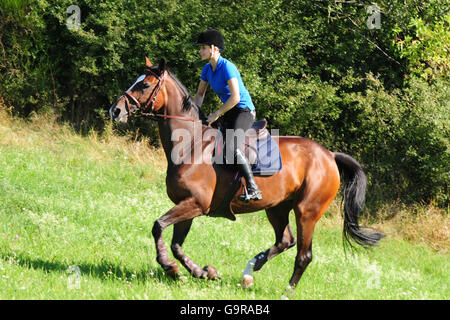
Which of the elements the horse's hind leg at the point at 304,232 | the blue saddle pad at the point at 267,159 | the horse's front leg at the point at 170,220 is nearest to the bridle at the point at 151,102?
the blue saddle pad at the point at 267,159

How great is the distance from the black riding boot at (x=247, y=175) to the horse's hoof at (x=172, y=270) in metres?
1.11

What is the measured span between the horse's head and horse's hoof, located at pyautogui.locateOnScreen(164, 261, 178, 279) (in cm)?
176

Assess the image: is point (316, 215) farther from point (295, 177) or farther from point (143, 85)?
point (143, 85)

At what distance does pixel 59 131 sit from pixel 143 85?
9.53 m

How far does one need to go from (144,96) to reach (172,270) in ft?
6.78

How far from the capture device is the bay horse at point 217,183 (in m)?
6.16

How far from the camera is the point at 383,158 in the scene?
47.9 feet

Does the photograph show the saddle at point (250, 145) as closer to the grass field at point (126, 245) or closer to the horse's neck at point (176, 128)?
the horse's neck at point (176, 128)

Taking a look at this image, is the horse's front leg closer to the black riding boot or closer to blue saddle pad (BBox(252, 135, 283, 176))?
the black riding boot

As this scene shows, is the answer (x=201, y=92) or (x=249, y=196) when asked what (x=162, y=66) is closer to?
(x=201, y=92)

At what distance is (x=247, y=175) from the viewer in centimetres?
636

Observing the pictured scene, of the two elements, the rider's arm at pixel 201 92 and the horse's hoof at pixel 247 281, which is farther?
the rider's arm at pixel 201 92

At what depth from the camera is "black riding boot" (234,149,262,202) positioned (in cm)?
632
